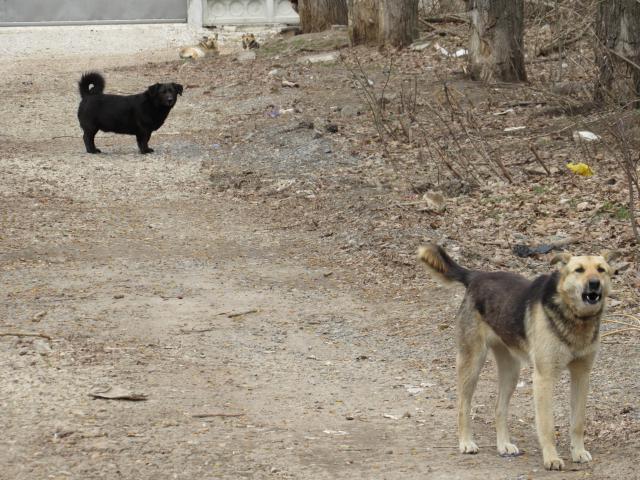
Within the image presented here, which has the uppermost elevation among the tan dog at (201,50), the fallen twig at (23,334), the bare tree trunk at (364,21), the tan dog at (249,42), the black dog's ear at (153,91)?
the bare tree trunk at (364,21)

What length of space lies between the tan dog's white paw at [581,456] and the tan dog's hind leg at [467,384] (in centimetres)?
54

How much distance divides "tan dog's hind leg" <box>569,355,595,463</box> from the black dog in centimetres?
1118

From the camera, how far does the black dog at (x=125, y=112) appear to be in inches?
625

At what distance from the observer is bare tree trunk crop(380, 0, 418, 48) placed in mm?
21375

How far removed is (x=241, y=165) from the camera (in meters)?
14.9

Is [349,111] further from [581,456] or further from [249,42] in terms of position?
[581,456]

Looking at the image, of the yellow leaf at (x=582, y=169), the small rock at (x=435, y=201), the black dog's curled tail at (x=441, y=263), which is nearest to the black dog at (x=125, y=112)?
the small rock at (x=435, y=201)

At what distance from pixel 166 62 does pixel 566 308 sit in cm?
2078

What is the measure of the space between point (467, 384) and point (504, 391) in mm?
215

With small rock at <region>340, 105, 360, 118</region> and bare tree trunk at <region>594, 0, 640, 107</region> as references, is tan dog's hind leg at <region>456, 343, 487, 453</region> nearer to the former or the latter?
bare tree trunk at <region>594, 0, 640, 107</region>

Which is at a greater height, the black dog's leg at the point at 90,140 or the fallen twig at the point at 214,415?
the black dog's leg at the point at 90,140

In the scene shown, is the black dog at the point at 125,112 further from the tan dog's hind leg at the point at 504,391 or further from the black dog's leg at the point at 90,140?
the tan dog's hind leg at the point at 504,391

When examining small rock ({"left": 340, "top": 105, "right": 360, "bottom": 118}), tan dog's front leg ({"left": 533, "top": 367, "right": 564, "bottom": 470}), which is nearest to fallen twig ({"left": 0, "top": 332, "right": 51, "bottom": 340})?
tan dog's front leg ({"left": 533, "top": 367, "right": 564, "bottom": 470})

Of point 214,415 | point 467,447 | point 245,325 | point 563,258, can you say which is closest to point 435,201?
point 245,325
